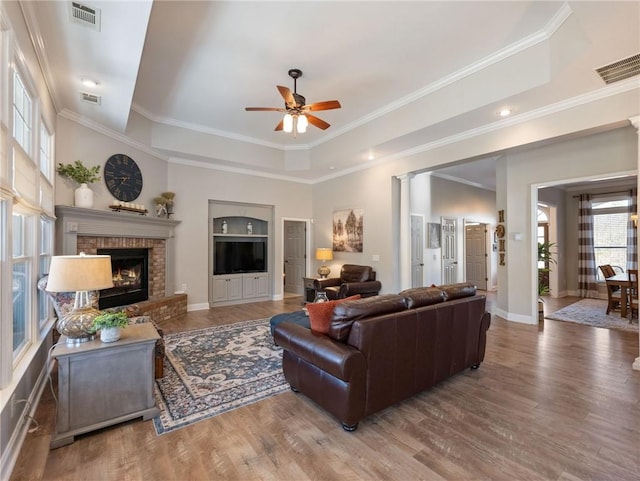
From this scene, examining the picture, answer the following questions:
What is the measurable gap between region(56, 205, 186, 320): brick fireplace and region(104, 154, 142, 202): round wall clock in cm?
47

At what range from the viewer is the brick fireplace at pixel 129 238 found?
420cm

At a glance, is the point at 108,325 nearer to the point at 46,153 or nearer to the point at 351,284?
the point at 46,153

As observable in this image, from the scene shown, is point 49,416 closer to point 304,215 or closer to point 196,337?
point 196,337

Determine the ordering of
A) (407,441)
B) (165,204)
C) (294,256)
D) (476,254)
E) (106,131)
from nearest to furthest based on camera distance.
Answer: (407,441) → (106,131) → (165,204) → (294,256) → (476,254)

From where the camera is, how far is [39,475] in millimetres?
1833

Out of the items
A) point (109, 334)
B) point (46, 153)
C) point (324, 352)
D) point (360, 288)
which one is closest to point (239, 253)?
point (360, 288)

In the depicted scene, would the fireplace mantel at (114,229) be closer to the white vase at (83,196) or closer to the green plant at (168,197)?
the white vase at (83,196)

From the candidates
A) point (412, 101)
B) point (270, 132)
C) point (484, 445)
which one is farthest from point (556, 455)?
point (270, 132)

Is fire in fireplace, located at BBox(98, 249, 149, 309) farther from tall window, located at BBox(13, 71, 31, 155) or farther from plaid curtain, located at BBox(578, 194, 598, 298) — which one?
plaid curtain, located at BBox(578, 194, 598, 298)

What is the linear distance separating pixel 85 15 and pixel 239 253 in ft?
17.1

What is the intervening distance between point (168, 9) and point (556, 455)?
4.84 metres

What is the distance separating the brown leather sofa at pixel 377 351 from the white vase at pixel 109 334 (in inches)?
49.6

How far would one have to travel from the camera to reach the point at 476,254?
964cm

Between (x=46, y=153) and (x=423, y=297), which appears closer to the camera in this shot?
(x=423, y=297)
